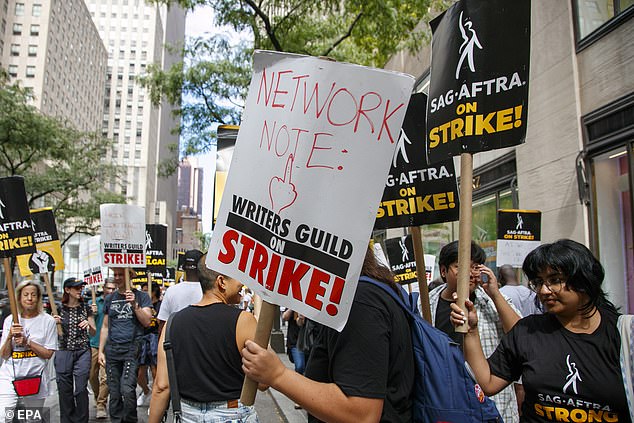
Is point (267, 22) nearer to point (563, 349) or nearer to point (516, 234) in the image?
point (516, 234)

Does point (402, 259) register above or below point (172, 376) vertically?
above

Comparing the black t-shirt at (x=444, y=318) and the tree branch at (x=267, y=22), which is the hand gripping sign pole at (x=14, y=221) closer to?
the black t-shirt at (x=444, y=318)

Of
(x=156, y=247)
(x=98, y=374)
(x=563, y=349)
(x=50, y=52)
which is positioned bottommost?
(x=98, y=374)

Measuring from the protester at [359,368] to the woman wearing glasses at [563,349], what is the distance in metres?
0.67

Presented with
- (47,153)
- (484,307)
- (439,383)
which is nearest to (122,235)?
(484,307)

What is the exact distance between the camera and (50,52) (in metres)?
69.2

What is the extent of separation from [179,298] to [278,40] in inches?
397

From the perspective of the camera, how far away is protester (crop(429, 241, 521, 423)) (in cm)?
382

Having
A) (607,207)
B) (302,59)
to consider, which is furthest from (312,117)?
(607,207)

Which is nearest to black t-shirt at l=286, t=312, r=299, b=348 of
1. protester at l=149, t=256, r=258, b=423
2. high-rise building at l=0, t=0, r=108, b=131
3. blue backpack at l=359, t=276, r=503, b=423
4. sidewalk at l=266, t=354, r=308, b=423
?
sidewalk at l=266, t=354, r=308, b=423

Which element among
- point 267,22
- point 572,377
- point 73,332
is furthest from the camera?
point 267,22

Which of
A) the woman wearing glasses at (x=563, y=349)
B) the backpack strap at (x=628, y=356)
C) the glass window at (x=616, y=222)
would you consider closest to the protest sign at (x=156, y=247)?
the glass window at (x=616, y=222)

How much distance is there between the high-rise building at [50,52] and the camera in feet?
217

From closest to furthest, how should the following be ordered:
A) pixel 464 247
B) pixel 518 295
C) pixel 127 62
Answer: pixel 464 247 < pixel 518 295 < pixel 127 62
